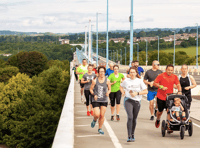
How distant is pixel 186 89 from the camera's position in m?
10.8

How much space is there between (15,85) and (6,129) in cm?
1667

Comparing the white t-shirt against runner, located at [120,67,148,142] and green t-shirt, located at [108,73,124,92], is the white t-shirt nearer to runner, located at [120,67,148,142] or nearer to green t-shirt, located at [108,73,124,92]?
runner, located at [120,67,148,142]

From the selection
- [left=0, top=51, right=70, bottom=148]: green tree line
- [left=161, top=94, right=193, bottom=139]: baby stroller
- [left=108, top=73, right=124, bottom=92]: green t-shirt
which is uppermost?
[left=108, top=73, right=124, bottom=92]: green t-shirt

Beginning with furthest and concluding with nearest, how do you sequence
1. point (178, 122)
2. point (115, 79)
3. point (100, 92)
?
point (115, 79) < point (100, 92) < point (178, 122)

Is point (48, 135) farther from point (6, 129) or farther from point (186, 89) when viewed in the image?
point (186, 89)

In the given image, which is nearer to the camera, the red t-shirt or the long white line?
the long white line

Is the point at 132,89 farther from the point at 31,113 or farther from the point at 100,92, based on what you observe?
the point at 31,113

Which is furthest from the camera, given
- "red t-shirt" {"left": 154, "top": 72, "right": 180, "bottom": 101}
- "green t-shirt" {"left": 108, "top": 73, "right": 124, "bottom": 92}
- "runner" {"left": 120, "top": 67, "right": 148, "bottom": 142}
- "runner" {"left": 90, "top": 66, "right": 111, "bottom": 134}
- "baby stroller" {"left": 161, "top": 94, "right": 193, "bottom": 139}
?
"green t-shirt" {"left": 108, "top": 73, "right": 124, "bottom": 92}

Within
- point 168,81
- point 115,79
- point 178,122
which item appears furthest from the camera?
point 115,79

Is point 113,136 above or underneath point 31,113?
above

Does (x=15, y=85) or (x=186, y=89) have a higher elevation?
(x=186, y=89)

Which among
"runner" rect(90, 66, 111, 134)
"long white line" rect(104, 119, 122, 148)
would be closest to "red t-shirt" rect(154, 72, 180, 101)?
"runner" rect(90, 66, 111, 134)

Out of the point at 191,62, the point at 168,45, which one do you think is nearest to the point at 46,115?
the point at 191,62

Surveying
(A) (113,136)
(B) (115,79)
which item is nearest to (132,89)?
(A) (113,136)
